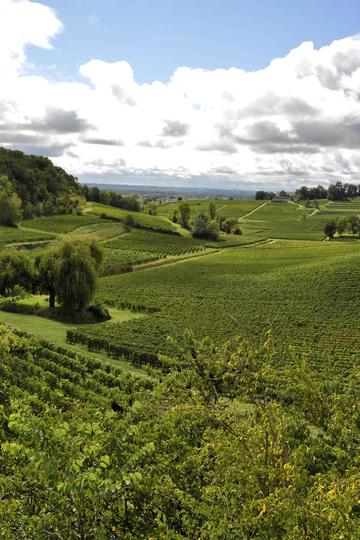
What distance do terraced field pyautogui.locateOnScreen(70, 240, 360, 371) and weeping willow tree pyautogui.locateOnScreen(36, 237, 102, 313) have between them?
6456mm

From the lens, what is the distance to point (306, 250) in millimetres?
97562

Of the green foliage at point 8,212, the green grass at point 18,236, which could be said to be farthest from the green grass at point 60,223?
the green grass at point 18,236

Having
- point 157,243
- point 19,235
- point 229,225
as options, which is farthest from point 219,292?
point 229,225

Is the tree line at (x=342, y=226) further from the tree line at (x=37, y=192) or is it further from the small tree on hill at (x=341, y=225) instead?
the tree line at (x=37, y=192)

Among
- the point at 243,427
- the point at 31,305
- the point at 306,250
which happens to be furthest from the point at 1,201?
the point at 243,427

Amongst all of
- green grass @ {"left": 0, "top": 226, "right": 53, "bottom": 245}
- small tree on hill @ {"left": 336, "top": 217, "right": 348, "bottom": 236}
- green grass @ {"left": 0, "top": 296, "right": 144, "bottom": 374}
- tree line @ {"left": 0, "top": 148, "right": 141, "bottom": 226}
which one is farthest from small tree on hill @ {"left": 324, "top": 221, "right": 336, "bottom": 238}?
green grass @ {"left": 0, "top": 296, "right": 144, "bottom": 374}

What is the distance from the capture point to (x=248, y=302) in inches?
2287

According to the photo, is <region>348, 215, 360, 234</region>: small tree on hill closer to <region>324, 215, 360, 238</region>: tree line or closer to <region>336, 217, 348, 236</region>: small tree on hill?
<region>324, 215, 360, 238</region>: tree line

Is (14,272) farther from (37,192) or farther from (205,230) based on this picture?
(37,192)

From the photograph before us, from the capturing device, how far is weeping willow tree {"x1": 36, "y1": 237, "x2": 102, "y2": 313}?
1906 inches

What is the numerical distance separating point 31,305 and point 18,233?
53.2 meters

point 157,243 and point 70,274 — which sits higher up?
point 157,243

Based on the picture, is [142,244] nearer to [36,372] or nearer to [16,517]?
[36,372]

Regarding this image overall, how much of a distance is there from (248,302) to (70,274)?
23333 millimetres
